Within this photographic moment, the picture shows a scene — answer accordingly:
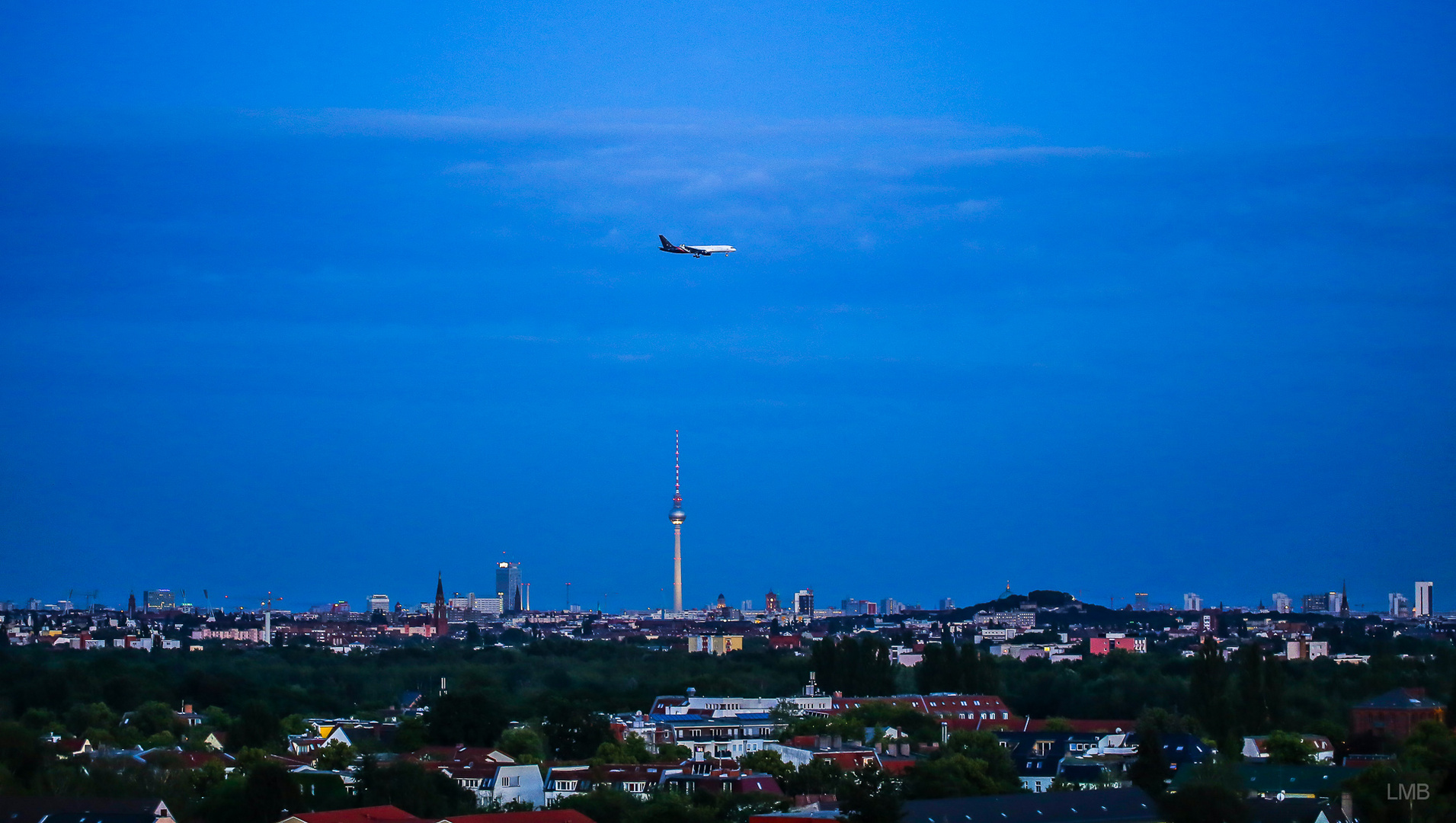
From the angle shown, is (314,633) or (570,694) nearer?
(570,694)

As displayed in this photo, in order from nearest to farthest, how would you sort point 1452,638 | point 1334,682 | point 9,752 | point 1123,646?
1. point 9,752
2. point 1334,682
3. point 1452,638
4. point 1123,646

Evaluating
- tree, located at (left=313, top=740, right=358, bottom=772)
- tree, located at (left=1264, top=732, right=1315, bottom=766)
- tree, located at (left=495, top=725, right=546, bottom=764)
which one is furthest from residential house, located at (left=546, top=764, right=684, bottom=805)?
tree, located at (left=1264, top=732, right=1315, bottom=766)

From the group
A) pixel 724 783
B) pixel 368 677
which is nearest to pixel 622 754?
pixel 724 783

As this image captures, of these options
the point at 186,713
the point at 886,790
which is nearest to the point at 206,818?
the point at 886,790

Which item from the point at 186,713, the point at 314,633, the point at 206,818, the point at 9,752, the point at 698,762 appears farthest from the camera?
the point at 314,633

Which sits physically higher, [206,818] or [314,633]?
[314,633]

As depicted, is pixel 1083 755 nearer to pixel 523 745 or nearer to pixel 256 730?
pixel 523 745

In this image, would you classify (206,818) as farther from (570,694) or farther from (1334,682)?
(1334,682)
